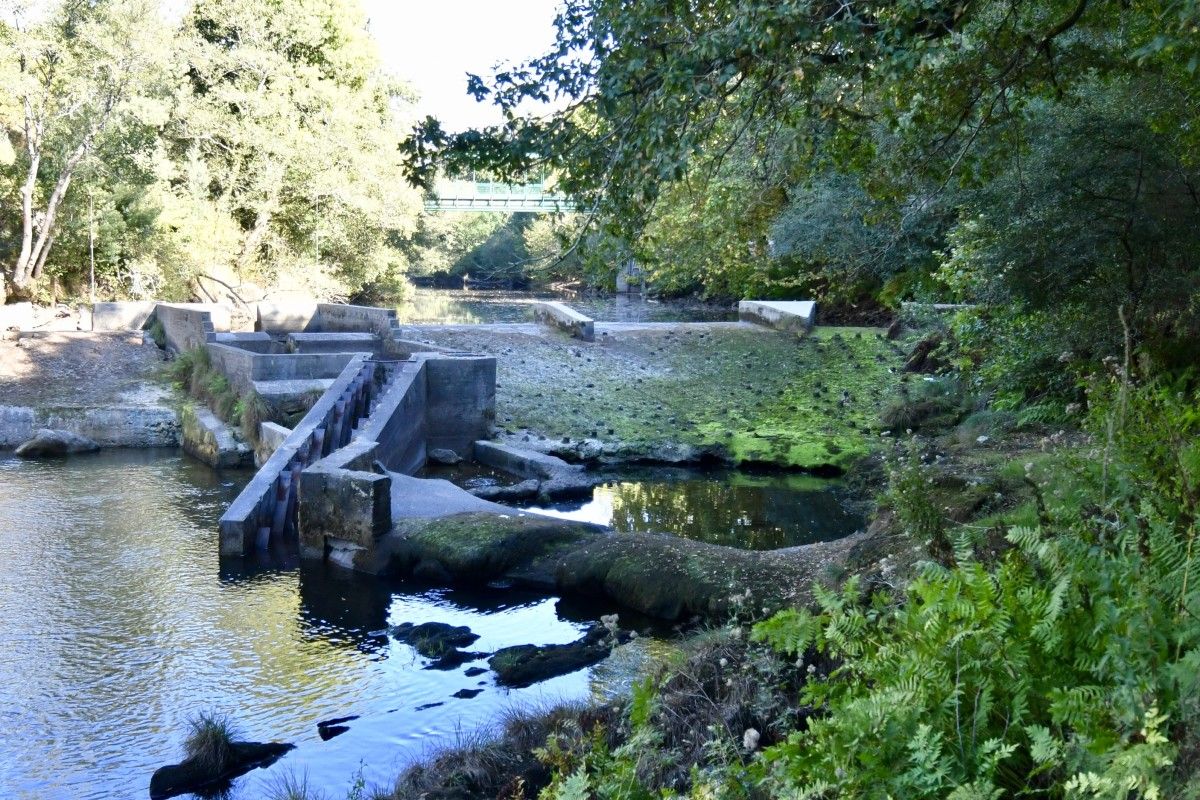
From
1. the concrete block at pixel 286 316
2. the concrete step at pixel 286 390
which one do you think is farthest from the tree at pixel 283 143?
the concrete step at pixel 286 390

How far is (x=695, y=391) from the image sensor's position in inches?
810

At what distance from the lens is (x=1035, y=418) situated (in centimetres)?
1237

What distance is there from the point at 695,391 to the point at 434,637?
11774 millimetres

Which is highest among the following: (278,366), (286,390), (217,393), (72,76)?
(72,76)

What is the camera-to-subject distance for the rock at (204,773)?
6.83 meters

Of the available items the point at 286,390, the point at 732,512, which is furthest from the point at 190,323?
the point at 732,512

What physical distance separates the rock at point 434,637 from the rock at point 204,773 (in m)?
2.05

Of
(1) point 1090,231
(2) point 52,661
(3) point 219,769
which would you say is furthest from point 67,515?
(1) point 1090,231

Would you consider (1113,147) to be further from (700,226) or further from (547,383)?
(547,383)

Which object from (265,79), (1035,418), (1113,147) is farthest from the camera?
(265,79)

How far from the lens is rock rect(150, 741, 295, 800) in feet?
22.4

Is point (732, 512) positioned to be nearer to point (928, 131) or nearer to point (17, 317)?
point (928, 131)

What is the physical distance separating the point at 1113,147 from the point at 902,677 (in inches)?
327

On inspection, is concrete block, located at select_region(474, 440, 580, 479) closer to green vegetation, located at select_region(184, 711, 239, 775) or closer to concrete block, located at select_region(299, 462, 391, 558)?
concrete block, located at select_region(299, 462, 391, 558)
